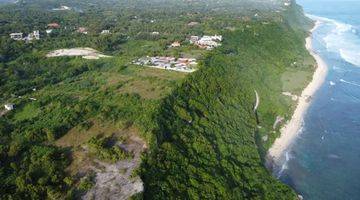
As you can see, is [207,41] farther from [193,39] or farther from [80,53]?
[80,53]

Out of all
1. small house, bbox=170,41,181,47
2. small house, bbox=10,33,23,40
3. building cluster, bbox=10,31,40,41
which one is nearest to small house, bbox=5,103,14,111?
small house, bbox=170,41,181,47

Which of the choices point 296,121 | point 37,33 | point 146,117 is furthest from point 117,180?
point 37,33

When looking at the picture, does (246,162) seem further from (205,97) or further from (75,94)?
(75,94)

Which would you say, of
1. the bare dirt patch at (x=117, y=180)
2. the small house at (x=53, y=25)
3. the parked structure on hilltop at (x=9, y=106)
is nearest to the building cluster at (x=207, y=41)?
the parked structure on hilltop at (x=9, y=106)

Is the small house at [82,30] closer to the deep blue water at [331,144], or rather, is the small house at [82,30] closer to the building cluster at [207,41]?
the building cluster at [207,41]

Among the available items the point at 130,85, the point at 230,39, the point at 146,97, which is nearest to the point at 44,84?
the point at 130,85
